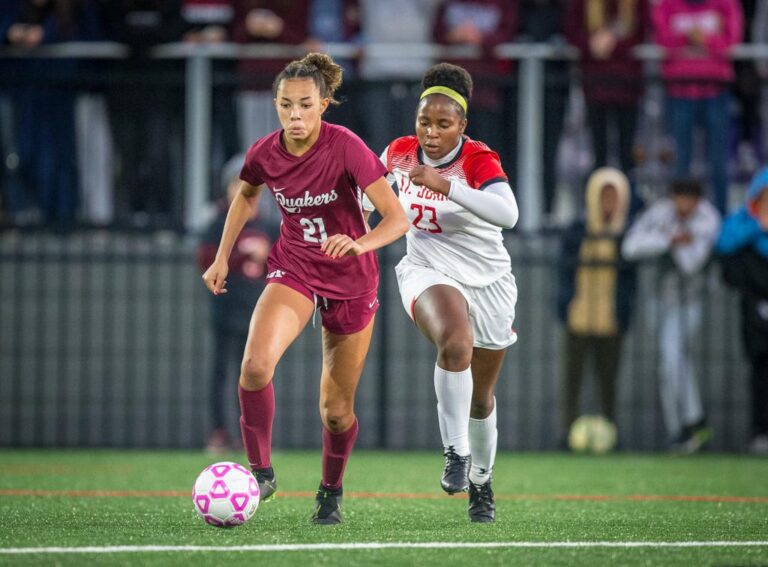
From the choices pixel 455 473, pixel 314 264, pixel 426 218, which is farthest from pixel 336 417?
pixel 426 218

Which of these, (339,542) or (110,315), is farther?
(110,315)

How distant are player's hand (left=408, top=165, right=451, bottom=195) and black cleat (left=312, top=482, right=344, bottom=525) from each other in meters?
1.59

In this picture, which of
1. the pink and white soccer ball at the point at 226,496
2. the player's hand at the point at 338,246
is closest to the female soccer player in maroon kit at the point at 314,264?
the pink and white soccer ball at the point at 226,496

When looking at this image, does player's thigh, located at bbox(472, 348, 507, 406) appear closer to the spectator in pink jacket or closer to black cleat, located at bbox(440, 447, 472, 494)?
black cleat, located at bbox(440, 447, 472, 494)

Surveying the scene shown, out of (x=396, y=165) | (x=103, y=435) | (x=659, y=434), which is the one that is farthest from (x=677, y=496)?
(x=103, y=435)

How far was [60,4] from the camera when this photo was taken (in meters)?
14.1

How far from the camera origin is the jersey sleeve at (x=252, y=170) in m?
7.45

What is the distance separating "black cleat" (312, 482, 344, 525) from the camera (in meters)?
7.39

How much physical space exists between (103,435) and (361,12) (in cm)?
478

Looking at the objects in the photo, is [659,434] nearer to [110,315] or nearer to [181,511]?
[110,315]

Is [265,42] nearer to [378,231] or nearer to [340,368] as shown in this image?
[340,368]

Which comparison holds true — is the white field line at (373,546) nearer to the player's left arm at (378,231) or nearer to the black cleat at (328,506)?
the black cleat at (328,506)

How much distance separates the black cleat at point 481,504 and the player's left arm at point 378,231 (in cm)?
149

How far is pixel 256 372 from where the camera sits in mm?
7035
